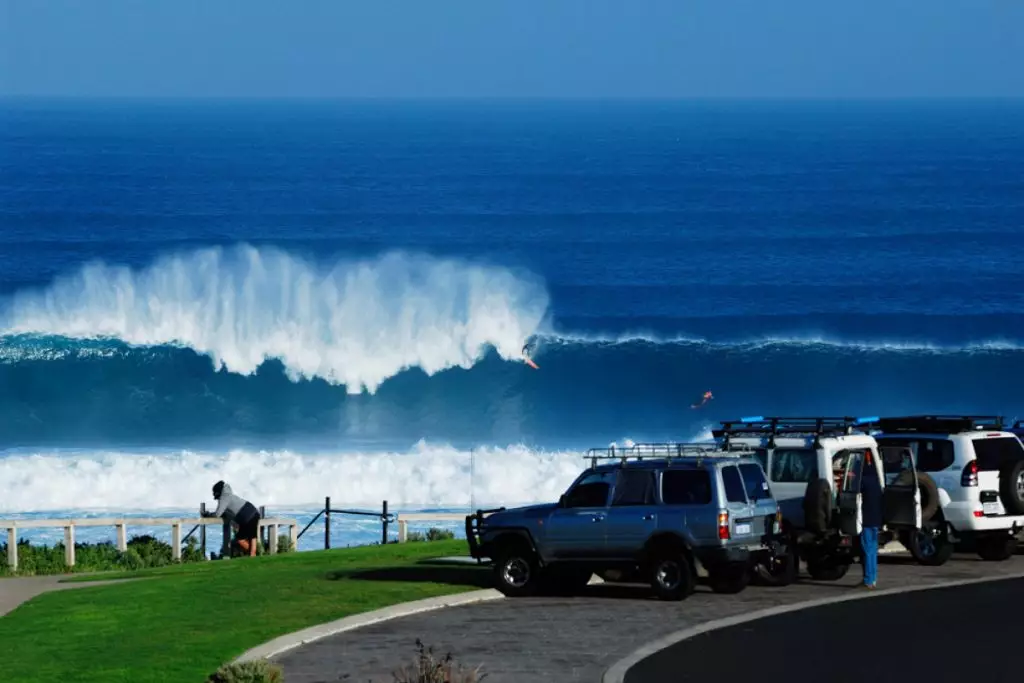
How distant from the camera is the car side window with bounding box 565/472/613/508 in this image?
20953mm

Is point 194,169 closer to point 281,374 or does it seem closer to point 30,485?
point 281,374

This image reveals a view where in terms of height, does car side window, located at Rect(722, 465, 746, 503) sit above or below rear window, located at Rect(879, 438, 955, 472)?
below

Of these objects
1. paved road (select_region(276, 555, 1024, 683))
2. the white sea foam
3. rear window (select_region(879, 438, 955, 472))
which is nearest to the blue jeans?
paved road (select_region(276, 555, 1024, 683))

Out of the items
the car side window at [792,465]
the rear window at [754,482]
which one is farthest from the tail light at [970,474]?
the rear window at [754,482]

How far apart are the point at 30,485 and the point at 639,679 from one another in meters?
28.0

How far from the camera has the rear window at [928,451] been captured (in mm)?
23859

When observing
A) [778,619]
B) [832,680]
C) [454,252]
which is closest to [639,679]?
[832,680]

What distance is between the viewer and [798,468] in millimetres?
22547

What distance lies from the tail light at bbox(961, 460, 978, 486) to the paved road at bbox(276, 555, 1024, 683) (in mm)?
1281

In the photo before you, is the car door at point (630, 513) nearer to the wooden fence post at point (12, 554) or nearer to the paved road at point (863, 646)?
the paved road at point (863, 646)

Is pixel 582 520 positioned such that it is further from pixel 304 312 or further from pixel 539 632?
pixel 304 312

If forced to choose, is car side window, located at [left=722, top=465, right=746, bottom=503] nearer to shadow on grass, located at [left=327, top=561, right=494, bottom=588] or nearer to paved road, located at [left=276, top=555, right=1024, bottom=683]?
paved road, located at [left=276, top=555, right=1024, bottom=683]

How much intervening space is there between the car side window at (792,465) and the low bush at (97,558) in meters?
8.83

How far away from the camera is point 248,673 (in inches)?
584
